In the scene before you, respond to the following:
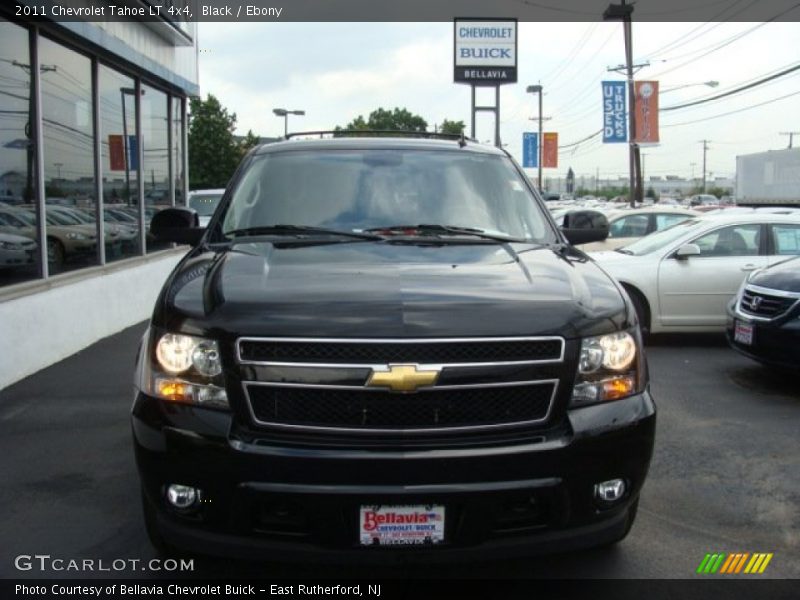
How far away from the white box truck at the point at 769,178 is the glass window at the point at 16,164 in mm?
29214

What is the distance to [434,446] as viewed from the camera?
2.91 metres

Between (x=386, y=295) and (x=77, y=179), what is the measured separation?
7.26 metres

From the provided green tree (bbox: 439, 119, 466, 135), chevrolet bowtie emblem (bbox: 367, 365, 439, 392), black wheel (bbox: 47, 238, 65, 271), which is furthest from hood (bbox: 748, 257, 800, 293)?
green tree (bbox: 439, 119, 466, 135)

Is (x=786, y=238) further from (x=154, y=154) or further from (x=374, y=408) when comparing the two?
(x=154, y=154)

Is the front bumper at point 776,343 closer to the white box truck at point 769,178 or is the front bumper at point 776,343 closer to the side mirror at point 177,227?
the side mirror at point 177,227

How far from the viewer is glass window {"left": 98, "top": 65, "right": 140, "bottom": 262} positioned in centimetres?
1041

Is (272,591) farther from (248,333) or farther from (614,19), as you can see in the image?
(614,19)

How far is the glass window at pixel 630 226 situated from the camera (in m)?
14.1

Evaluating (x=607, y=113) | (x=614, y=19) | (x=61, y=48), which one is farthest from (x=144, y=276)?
(x=614, y=19)

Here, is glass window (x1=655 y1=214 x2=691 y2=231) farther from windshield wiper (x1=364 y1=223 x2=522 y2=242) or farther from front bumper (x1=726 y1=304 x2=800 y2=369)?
windshield wiper (x1=364 y1=223 x2=522 y2=242)

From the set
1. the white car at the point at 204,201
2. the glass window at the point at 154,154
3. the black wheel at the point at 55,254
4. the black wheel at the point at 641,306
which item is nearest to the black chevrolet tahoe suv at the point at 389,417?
the black wheel at the point at 55,254

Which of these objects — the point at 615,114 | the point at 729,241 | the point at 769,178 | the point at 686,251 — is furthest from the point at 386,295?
the point at 769,178

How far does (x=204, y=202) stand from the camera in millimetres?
17141

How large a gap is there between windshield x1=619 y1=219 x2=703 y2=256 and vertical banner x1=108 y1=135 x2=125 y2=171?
6486mm
